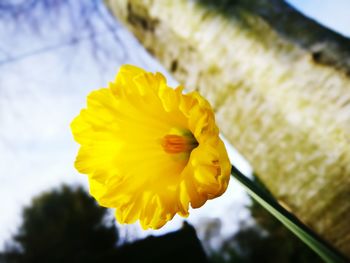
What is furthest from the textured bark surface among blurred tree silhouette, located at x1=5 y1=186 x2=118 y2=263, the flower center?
blurred tree silhouette, located at x1=5 y1=186 x2=118 y2=263

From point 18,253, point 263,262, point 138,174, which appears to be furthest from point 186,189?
point 263,262

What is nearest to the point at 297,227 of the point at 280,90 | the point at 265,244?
the point at 280,90

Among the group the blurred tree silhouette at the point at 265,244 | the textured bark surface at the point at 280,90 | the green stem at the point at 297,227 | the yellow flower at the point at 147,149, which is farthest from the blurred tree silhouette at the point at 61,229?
the green stem at the point at 297,227

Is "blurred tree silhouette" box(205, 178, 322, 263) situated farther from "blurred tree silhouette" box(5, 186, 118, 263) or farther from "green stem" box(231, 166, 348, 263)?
"blurred tree silhouette" box(5, 186, 118, 263)

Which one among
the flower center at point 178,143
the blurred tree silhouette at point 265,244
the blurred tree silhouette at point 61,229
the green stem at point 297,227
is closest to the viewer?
the green stem at point 297,227

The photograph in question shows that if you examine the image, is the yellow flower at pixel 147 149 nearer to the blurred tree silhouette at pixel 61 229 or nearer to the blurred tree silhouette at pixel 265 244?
the blurred tree silhouette at pixel 265 244

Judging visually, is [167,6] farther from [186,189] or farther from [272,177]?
[186,189]
